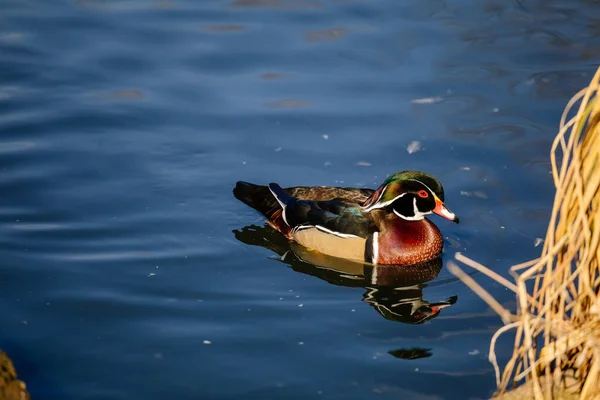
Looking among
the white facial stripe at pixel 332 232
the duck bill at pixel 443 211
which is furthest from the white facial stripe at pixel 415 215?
the white facial stripe at pixel 332 232

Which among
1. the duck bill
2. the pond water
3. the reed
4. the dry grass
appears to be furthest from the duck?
the reed

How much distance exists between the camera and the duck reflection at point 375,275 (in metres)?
6.69

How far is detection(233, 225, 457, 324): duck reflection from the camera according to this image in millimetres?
6691

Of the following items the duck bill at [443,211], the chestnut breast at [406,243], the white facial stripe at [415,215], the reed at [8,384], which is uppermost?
the reed at [8,384]

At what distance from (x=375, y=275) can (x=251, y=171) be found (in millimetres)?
1733

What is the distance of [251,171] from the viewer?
8.48 metres

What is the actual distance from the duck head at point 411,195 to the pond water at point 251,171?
41 cm

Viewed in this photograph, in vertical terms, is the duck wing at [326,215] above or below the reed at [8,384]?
below

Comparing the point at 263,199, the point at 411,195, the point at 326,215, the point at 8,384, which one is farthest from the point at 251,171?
the point at 8,384

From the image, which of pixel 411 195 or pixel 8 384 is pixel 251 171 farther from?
pixel 8 384

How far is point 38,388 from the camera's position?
17.9 feet

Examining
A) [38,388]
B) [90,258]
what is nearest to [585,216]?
[38,388]

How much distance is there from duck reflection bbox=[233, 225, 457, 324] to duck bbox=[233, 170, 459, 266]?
0.29 ft

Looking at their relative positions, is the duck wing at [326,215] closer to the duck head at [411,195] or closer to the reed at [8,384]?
the duck head at [411,195]
